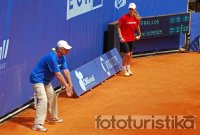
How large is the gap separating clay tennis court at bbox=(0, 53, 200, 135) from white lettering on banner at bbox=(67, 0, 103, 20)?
7.12 ft

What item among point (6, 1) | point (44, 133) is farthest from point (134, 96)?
point (6, 1)

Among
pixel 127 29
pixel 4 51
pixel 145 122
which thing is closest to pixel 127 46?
pixel 127 29

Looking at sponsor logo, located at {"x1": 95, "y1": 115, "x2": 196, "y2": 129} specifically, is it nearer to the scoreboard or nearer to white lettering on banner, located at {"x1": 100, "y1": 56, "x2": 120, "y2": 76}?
white lettering on banner, located at {"x1": 100, "y1": 56, "x2": 120, "y2": 76}

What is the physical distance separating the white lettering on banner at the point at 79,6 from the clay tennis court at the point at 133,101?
2.17 meters

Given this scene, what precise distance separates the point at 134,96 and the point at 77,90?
150cm

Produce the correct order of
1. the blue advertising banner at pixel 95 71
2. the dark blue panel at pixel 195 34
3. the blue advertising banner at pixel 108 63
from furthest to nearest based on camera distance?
the dark blue panel at pixel 195 34, the blue advertising banner at pixel 108 63, the blue advertising banner at pixel 95 71

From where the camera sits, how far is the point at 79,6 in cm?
1252

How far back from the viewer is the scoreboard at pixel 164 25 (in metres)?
16.3

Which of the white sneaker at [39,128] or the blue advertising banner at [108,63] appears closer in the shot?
the white sneaker at [39,128]

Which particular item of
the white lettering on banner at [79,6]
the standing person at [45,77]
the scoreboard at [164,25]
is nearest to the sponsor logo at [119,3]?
the scoreboard at [164,25]

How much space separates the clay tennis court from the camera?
9.05 meters

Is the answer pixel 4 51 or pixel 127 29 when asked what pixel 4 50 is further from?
pixel 127 29

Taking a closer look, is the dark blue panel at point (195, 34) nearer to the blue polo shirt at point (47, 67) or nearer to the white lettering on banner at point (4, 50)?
the blue polo shirt at point (47, 67)

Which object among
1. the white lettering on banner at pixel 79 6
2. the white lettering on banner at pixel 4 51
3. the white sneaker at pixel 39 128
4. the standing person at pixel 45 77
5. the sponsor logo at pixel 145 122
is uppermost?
the white lettering on banner at pixel 79 6
